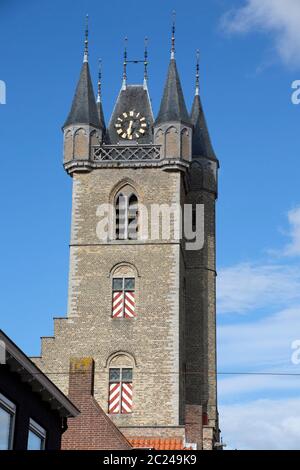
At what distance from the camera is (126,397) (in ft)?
147

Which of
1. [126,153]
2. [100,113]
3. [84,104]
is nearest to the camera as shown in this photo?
[126,153]

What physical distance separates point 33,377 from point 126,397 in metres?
24.8

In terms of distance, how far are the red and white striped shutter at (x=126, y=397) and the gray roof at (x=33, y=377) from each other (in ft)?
68.7

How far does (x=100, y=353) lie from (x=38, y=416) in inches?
935

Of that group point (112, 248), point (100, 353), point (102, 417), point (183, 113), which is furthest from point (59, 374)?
point (102, 417)

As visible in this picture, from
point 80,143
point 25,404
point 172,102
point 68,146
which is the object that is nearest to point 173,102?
point 172,102

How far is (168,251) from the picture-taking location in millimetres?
46906

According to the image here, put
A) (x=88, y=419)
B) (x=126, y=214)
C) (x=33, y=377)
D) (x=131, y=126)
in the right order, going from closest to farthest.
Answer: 1. (x=33, y=377)
2. (x=88, y=419)
3. (x=126, y=214)
4. (x=131, y=126)

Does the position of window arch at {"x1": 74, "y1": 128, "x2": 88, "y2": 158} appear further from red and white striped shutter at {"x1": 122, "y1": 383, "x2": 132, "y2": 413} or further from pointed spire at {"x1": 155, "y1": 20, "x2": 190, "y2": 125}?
red and white striped shutter at {"x1": 122, "y1": 383, "x2": 132, "y2": 413}

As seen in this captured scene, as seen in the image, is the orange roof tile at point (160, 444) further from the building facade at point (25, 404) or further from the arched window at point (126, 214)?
the arched window at point (126, 214)

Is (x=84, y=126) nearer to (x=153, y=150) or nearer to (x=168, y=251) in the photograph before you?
(x=153, y=150)

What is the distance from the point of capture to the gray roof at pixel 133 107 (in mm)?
49656

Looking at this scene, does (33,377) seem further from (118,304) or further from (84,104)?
(84,104)

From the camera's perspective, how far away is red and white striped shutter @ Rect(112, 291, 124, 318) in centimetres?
4622
